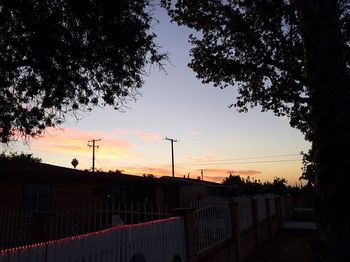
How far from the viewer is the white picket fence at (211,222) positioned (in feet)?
32.0

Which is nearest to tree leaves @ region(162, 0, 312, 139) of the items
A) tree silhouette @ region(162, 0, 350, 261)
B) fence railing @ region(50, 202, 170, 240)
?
tree silhouette @ region(162, 0, 350, 261)

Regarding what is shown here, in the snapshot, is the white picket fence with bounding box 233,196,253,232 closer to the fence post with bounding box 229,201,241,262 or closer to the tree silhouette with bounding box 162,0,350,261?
the fence post with bounding box 229,201,241,262

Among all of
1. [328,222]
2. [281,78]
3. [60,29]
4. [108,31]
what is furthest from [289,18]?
[328,222]

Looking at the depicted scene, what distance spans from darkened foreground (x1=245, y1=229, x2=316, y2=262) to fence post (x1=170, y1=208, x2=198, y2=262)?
16.3 ft

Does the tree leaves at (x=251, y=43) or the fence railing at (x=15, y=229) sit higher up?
the tree leaves at (x=251, y=43)

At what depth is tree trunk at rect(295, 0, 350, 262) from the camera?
8.83 feet

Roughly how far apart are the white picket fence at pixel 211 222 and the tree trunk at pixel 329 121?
6.85 metres

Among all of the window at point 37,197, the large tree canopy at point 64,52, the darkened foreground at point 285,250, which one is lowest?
the darkened foreground at point 285,250

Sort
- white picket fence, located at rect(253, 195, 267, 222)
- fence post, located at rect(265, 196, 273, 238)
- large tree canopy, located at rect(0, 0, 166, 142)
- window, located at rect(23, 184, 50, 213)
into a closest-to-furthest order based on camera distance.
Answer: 1. large tree canopy, located at rect(0, 0, 166, 142)
2. window, located at rect(23, 184, 50, 213)
3. white picket fence, located at rect(253, 195, 267, 222)
4. fence post, located at rect(265, 196, 273, 238)

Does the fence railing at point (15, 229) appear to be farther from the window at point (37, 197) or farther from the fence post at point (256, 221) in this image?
the fence post at point (256, 221)

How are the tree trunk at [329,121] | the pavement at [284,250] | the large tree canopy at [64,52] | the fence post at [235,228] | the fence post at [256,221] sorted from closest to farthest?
the tree trunk at [329,121] → the large tree canopy at [64,52] → the fence post at [235,228] → the pavement at [284,250] → the fence post at [256,221]

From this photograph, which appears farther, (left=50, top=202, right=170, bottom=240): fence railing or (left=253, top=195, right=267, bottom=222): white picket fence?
(left=253, top=195, right=267, bottom=222): white picket fence

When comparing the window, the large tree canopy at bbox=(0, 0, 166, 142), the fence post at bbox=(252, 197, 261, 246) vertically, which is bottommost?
the fence post at bbox=(252, 197, 261, 246)

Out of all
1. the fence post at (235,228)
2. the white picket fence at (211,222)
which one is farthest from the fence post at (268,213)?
the white picket fence at (211,222)
